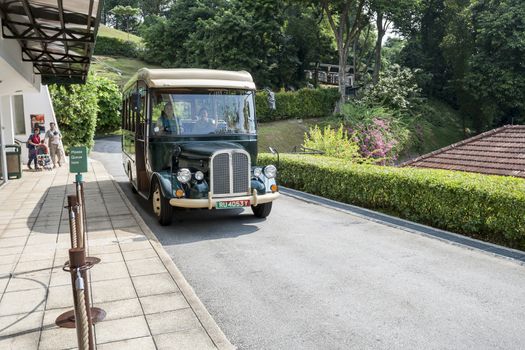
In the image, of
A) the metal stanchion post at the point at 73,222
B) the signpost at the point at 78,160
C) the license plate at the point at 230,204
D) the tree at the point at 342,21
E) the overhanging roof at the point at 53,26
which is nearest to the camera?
A: the metal stanchion post at the point at 73,222

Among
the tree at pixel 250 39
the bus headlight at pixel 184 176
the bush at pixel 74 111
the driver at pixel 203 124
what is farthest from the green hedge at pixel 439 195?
the tree at pixel 250 39

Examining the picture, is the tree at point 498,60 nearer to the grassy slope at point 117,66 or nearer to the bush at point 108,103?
the bush at point 108,103

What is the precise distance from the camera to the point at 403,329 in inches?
202

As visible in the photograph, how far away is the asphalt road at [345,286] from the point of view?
5.02 metres

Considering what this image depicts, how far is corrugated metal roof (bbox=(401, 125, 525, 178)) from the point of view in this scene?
15.2 metres

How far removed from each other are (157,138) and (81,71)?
838cm

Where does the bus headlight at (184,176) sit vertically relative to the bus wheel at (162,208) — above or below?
above

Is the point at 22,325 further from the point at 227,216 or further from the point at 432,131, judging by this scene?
the point at 432,131

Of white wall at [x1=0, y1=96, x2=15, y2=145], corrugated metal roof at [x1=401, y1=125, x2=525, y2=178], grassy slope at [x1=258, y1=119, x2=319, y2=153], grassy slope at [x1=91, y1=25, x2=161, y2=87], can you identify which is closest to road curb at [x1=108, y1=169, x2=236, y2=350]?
corrugated metal roof at [x1=401, y1=125, x2=525, y2=178]

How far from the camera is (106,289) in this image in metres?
6.02

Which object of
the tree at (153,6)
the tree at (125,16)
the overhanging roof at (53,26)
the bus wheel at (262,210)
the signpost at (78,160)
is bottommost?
the bus wheel at (262,210)

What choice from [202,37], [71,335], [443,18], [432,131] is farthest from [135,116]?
[443,18]

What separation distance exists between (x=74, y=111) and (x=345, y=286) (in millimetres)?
21585

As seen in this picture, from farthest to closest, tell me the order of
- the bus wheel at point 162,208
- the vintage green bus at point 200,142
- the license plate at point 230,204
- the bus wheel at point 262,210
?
the bus wheel at point 262,210
the bus wheel at point 162,208
the vintage green bus at point 200,142
the license plate at point 230,204
